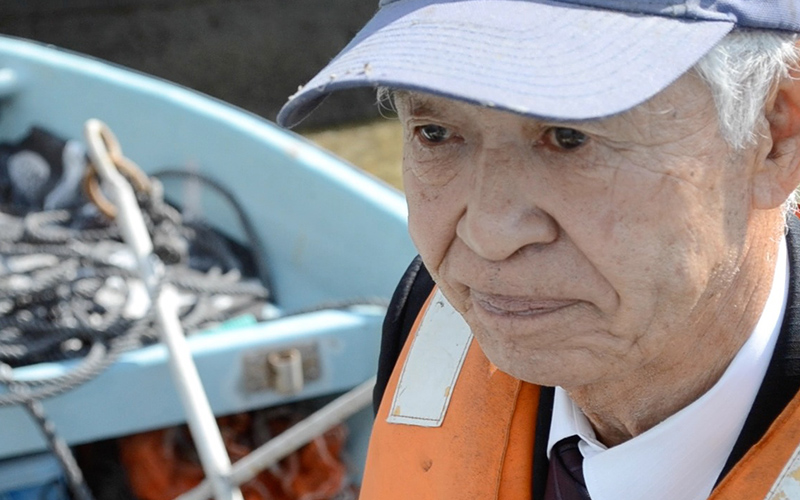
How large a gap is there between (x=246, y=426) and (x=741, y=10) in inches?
71.2

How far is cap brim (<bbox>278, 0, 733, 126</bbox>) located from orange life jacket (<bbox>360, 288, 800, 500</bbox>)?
50cm

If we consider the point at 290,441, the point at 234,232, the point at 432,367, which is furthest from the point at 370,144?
the point at 432,367

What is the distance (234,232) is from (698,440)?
7.70ft

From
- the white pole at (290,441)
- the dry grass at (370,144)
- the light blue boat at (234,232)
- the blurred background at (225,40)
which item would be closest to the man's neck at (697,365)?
the white pole at (290,441)

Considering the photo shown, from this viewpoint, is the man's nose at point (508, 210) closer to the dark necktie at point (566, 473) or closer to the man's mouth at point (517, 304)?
the man's mouth at point (517, 304)

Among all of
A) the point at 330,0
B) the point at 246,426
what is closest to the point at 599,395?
the point at 246,426

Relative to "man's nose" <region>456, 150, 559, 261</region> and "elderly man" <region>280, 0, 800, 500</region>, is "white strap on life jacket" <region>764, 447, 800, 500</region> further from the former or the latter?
"man's nose" <region>456, 150, 559, 261</region>

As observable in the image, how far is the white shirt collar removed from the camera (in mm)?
996

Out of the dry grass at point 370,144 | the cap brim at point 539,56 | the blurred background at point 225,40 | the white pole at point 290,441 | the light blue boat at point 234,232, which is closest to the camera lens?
the cap brim at point 539,56

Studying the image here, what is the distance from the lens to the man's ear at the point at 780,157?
0.93 m

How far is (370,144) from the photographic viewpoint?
5500mm

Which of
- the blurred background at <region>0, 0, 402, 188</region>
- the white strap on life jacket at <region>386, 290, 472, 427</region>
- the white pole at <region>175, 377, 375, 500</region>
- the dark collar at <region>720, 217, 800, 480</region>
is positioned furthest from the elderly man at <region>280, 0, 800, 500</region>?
the blurred background at <region>0, 0, 402, 188</region>

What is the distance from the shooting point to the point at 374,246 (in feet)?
8.65

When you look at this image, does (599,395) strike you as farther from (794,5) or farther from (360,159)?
(360,159)
